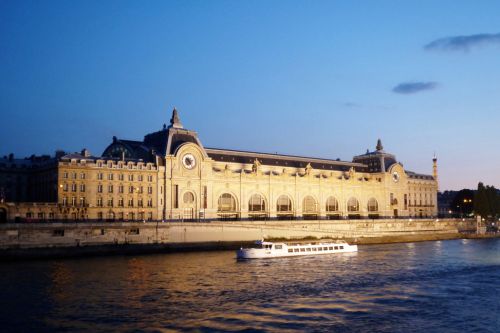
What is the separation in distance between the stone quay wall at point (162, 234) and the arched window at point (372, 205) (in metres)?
12.6

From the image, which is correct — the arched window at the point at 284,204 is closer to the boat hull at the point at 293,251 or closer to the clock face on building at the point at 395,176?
the boat hull at the point at 293,251

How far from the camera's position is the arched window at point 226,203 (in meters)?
101

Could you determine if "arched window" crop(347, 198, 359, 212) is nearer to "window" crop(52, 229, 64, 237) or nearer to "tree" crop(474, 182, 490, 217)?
"tree" crop(474, 182, 490, 217)

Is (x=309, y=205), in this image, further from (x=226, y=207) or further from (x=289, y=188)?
(x=226, y=207)

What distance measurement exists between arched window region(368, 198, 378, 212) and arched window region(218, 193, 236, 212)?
131ft

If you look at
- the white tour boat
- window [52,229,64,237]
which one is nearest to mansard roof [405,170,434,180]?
the white tour boat

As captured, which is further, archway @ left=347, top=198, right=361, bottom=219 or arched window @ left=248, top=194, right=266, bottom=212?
archway @ left=347, top=198, right=361, bottom=219

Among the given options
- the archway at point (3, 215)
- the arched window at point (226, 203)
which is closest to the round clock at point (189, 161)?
the arched window at point (226, 203)

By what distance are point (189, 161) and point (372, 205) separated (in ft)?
173

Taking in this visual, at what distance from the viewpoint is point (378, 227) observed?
115 metres

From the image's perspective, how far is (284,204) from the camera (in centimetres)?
11106

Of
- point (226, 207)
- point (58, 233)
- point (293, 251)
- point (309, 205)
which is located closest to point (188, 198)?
point (226, 207)

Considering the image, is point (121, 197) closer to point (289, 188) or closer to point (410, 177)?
point (289, 188)

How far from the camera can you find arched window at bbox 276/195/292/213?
11006 centimetres
